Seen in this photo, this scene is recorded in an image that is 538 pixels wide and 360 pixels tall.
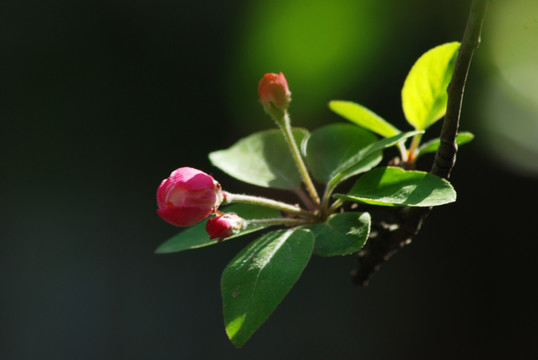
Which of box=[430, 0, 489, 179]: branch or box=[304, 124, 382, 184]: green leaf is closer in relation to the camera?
box=[430, 0, 489, 179]: branch

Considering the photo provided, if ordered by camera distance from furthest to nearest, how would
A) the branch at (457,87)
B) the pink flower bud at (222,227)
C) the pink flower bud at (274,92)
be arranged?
1. the pink flower bud at (274,92)
2. the pink flower bud at (222,227)
3. the branch at (457,87)

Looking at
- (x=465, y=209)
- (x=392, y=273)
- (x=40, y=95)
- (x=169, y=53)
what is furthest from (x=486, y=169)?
(x=40, y=95)

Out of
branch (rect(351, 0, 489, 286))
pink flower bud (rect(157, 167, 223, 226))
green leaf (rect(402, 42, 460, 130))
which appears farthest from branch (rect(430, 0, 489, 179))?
pink flower bud (rect(157, 167, 223, 226))

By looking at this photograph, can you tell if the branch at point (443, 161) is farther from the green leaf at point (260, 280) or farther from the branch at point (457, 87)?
the green leaf at point (260, 280)

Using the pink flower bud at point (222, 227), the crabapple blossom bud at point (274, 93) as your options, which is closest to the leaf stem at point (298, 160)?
the crabapple blossom bud at point (274, 93)

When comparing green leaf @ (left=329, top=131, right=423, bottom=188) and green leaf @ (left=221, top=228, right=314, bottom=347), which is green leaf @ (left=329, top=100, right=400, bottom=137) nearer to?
green leaf @ (left=329, top=131, right=423, bottom=188)

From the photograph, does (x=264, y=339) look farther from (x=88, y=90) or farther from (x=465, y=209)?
(x=88, y=90)
